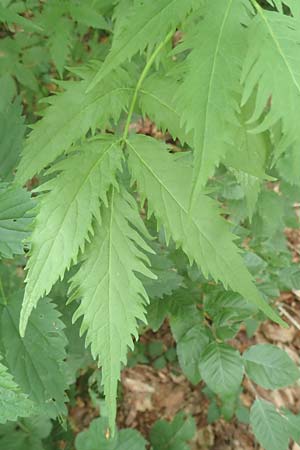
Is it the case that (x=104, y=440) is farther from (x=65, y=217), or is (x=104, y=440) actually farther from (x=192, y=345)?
(x=65, y=217)

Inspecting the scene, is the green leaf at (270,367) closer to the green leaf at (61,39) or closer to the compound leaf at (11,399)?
the compound leaf at (11,399)

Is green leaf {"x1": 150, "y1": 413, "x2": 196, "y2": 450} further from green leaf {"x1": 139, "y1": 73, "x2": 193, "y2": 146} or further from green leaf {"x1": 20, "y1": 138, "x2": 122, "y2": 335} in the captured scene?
green leaf {"x1": 139, "y1": 73, "x2": 193, "y2": 146}

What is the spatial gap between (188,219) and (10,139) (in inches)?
26.5

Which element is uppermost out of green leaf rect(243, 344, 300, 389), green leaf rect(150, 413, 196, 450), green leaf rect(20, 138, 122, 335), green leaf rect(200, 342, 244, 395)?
green leaf rect(20, 138, 122, 335)

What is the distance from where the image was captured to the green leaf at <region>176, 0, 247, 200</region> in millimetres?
805

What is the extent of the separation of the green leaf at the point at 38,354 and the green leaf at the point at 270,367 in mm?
719

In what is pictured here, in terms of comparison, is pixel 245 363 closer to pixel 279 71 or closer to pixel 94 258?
pixel 94 258

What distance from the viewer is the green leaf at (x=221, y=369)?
155cm

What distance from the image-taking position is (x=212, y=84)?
0.85 metres

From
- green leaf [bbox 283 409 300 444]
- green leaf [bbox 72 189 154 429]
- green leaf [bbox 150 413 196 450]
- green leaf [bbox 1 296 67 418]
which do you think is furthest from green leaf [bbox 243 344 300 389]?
green leaf [bbox 72 189 154 429]

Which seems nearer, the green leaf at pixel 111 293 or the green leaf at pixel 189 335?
the green leaf at pixel 111 293

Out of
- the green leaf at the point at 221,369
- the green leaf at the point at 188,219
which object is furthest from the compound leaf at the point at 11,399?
the green leaf at the point at 221,369

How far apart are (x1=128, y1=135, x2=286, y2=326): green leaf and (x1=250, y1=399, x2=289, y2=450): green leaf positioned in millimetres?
900

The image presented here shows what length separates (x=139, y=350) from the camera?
8.64 ft
